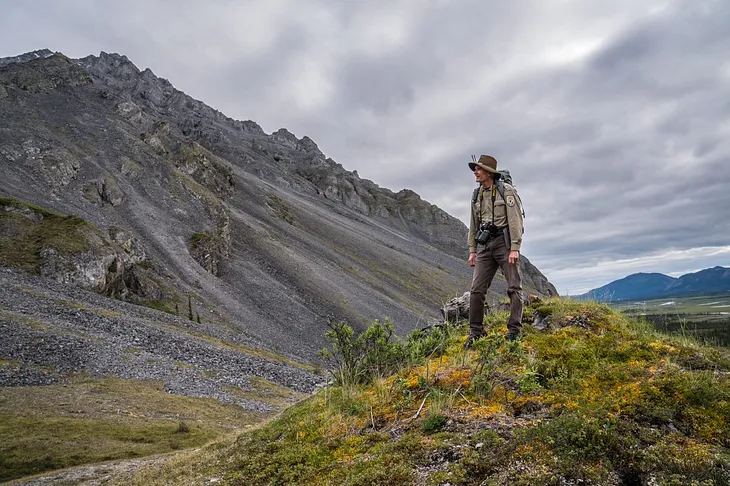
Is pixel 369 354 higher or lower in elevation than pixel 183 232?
lower

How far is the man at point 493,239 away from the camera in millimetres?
7578

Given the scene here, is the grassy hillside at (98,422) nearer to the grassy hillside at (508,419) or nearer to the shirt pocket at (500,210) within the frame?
the grassy hillside at (508,419)

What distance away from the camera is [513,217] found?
24.8 ft

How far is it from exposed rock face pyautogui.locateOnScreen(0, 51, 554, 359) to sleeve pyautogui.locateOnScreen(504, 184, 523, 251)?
137 ft

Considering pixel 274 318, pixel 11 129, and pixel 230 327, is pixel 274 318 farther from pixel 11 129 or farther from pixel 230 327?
pixel 11 129

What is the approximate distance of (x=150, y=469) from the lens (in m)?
9.55

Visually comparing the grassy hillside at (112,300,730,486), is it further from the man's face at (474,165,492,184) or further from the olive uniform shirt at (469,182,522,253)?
Result: the man's face at (474,165,492,184)

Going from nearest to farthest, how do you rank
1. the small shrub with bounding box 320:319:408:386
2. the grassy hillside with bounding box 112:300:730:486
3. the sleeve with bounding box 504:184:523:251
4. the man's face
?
the grassy hillside with bounding box 112:300:730:486, the sleeve with bounding box 504:184:523:251, the small shrub with bounding box 320:319:408:386, the man's face

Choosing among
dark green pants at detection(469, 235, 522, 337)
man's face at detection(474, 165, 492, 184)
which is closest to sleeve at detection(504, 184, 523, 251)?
dark green pants at detection(469, 235, 522, 337)

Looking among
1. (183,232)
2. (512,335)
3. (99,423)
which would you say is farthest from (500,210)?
(183,232)

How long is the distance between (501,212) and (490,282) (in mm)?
1376

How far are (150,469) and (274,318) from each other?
46.5 meters

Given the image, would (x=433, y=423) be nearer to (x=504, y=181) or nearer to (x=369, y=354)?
(x=369, y=354)

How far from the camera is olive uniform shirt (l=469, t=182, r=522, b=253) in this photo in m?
7.52
